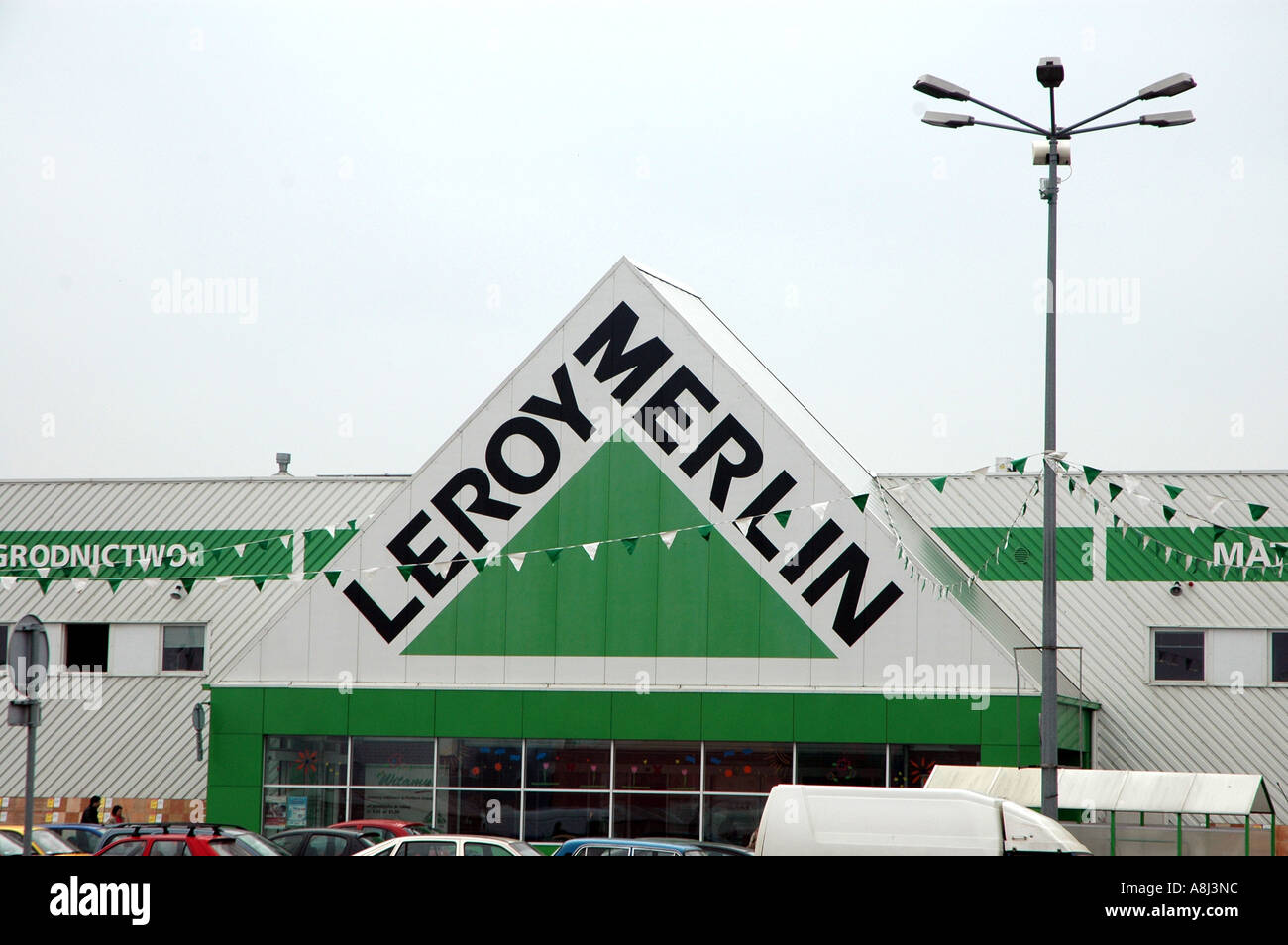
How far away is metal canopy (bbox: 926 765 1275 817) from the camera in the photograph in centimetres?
2289

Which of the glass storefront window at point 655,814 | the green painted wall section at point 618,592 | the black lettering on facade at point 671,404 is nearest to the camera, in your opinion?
the glass storefront window at point 655,814

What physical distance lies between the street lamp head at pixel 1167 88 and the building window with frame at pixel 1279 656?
19376mm

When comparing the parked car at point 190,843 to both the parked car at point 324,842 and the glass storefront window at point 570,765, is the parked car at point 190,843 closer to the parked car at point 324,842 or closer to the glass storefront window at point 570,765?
the parked car at point 324,842

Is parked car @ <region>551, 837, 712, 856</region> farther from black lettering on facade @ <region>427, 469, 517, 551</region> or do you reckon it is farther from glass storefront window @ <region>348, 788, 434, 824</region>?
black lettering on facade @ <region>427, 469, 517, 551</region>

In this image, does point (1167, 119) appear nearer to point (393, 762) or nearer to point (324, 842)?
point (324, 842)

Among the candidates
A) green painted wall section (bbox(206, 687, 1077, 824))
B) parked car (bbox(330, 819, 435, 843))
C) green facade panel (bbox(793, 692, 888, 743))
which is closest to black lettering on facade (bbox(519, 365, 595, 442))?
green painted wall section (bbox(206, 687, 1077, 824))

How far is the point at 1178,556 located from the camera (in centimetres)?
3391

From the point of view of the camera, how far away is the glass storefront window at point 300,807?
27844 millimetres

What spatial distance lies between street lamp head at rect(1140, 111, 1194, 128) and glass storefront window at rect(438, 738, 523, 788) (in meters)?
15.6

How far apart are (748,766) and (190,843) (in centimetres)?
1112

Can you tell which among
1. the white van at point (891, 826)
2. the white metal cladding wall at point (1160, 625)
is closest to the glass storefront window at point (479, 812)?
the white van at point (891, 826)

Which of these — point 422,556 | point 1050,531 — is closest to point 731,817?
point 422,556
